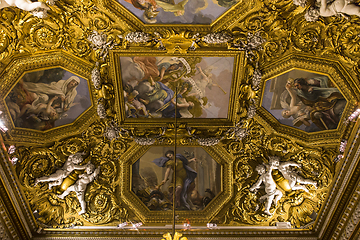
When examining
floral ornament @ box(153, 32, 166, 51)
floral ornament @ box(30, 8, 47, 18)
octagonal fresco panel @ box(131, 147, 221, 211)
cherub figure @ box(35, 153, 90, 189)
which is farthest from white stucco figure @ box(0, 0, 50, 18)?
octagonal fresco panel @ box(131, 147, 221, 211)

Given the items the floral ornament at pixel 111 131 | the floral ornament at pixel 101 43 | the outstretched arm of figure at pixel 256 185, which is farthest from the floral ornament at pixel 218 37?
the outstretched arm of figure at pixel 256 185

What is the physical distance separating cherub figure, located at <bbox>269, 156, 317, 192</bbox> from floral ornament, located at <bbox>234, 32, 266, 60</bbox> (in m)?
3.26

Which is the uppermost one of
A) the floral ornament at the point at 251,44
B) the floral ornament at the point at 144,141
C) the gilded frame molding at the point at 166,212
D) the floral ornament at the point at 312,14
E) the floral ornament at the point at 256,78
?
the floral ornament at the point at 312,14

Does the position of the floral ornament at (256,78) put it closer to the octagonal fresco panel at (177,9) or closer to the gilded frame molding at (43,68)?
the octagonal fresco panel at (177,9)

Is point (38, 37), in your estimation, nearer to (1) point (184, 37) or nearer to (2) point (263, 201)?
(1) point (184, 37)

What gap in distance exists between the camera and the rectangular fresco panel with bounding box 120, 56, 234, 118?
8.55 meters

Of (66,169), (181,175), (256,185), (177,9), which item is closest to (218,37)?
(177,9)

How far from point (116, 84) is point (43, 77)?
6.32 feet

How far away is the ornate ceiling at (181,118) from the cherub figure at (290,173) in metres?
0.04

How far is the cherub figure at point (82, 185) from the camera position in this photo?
911 cm

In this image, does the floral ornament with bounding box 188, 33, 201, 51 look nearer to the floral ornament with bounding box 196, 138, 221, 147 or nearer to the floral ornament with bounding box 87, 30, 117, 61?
the floral ornament with bounding box 87, 30, 117, 61

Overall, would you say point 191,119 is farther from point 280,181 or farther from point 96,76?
point 280,181

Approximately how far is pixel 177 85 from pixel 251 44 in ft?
7.79

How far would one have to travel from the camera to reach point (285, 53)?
8.12m
